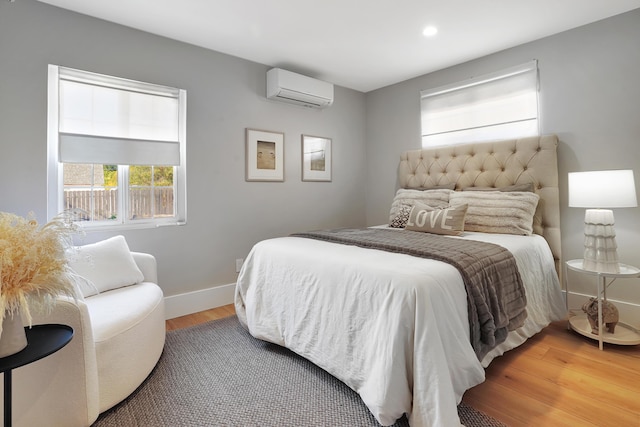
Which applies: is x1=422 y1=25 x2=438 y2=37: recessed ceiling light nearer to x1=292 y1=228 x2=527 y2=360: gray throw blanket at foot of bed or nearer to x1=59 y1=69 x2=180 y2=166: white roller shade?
x1=292 y1=228 x2=527 y2=360: gray throw blanket at foot of bed

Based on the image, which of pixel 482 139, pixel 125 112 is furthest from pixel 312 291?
pixel 482 139

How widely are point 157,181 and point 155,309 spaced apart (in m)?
1.23

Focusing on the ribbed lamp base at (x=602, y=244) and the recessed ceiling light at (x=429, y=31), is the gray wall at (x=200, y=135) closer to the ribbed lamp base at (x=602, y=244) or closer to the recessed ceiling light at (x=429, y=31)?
the recessed ceiling light at (x=429, y=31)

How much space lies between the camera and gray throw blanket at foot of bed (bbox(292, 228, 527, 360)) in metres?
1.52

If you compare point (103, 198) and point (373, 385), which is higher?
point (103, 198)

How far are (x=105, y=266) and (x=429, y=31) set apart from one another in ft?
9.56

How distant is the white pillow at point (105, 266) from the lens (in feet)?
6.20

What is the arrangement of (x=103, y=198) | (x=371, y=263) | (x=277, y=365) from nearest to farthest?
(x=371, y=263)
(x=277, y=365)
(x=103, y=198)

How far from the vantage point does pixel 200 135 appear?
9.23ft

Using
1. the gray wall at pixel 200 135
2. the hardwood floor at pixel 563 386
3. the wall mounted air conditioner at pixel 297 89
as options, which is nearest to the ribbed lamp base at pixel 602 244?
the hardwood floor at pixel 563 386

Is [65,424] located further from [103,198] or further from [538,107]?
[538,107]

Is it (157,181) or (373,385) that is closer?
(373,385)

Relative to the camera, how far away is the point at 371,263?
1.58 metres

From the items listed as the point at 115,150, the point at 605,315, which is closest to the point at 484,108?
the point at 605,315
